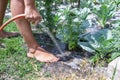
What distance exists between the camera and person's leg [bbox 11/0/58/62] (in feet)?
10.2

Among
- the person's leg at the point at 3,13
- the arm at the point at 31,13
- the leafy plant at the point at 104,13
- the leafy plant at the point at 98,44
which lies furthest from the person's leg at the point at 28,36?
the leafy plant at the point at 104,13

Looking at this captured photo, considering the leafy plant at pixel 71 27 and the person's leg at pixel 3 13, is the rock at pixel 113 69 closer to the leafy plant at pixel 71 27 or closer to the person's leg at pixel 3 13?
the leafy plant at pixel 71 27

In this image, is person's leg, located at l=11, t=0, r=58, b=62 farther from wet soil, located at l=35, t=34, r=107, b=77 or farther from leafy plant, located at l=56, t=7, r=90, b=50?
leafy plant, located at l=56, t=7, r=90, b=50

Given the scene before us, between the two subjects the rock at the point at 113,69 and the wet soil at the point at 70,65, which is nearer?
the rock at the point at 113,69

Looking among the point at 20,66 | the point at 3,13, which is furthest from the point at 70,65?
the point at 3,13

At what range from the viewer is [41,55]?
3166 millimetres

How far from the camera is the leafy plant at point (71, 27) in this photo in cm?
326

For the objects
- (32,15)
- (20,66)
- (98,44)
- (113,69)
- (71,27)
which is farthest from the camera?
(71,27)

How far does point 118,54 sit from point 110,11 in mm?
936

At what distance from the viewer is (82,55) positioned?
3.26 m

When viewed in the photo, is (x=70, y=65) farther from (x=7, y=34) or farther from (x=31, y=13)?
(x=7, y=34)

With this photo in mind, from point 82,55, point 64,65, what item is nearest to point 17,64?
point 64,65

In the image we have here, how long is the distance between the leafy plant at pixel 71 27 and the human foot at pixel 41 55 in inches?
9.9

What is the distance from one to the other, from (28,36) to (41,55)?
21 cm
